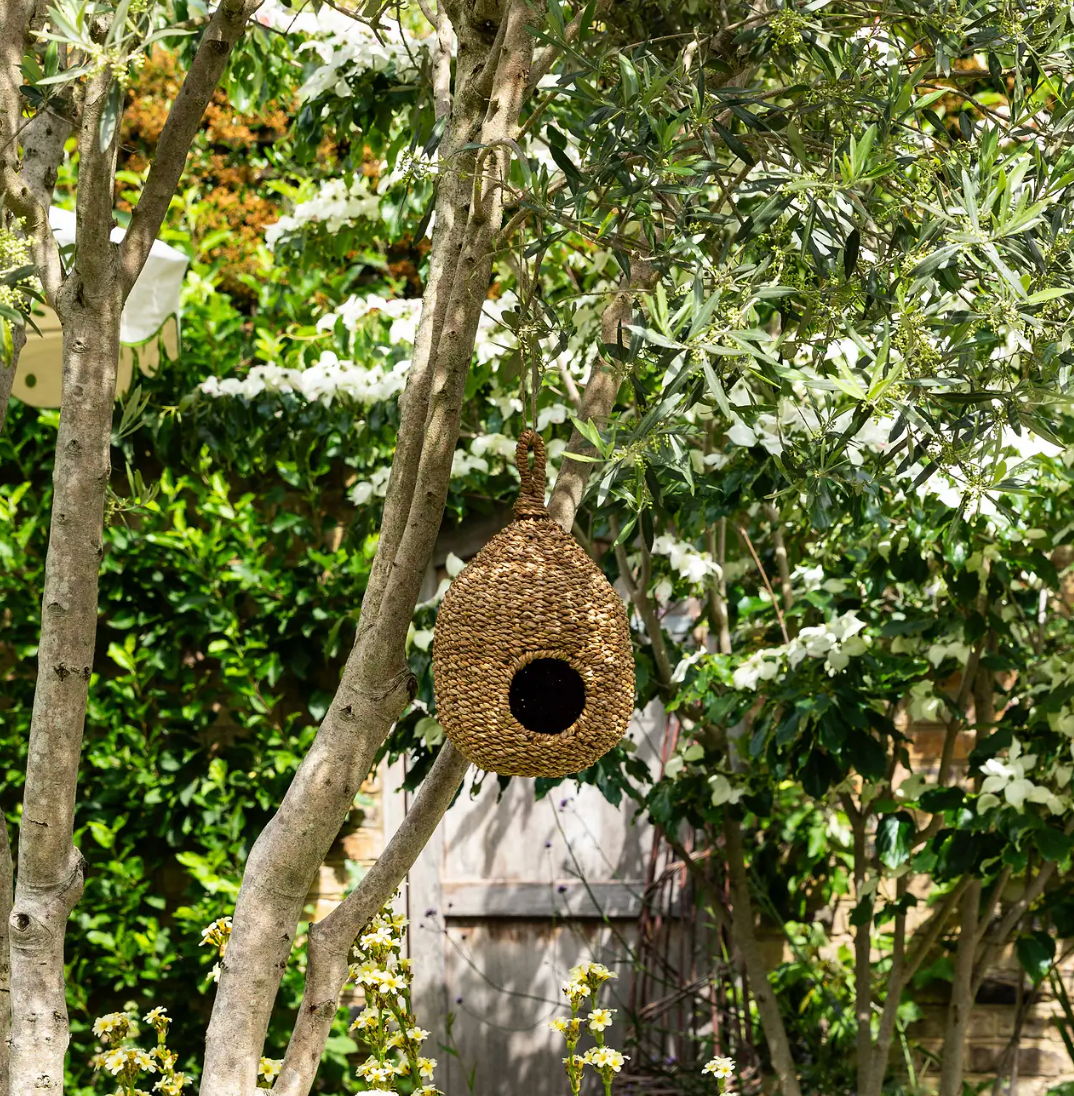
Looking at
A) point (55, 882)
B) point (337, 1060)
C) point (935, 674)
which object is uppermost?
point (935, 674)

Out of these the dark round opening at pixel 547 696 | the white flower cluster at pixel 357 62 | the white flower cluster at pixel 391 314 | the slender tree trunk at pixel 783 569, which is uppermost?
the white flower cluster at pixel 357 62

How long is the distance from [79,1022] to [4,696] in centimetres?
109

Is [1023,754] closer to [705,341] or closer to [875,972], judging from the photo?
[875,972]

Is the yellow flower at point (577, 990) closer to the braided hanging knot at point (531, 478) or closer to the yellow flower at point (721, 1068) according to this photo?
the yellow flower at point (721, 1068)

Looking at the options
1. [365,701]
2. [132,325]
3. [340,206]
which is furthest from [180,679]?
[365,701]

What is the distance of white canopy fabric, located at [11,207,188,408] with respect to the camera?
349cm

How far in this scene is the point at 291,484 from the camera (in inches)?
173

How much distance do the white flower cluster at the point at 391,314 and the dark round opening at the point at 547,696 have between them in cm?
139

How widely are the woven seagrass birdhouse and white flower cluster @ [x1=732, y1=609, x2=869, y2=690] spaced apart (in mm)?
948

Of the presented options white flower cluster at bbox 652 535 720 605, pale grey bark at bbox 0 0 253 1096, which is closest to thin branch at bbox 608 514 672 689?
white flower cluster at bbox 652 535 720 605

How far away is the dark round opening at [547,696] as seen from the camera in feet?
6.93

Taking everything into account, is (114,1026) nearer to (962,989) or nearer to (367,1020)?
(367,1020)

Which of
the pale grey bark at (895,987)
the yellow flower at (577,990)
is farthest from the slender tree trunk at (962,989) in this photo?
the yellow flower at (577,990)

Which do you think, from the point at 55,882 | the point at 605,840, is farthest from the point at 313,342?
the point at 55,882
